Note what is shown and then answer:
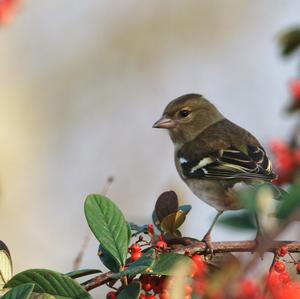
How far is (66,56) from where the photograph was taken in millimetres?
8734

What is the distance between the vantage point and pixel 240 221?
123cm

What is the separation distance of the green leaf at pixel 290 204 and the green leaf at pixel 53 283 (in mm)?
869

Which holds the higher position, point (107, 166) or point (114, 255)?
point (114, 255)

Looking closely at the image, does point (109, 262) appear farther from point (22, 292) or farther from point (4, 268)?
point (22, 292)

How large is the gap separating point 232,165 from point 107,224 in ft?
7.03

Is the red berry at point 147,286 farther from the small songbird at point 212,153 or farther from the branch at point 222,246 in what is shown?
the small songbird at point 212,153

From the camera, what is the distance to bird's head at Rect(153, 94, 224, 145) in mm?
5176

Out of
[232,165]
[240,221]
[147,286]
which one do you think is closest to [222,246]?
[147,286]

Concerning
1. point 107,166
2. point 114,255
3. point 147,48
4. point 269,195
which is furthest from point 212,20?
point 269,195

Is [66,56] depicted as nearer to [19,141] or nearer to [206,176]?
[19,141]

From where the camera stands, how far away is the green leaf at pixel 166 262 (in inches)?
76.7

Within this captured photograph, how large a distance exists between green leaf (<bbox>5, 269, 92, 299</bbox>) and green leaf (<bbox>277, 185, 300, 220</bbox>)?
2.85 feet

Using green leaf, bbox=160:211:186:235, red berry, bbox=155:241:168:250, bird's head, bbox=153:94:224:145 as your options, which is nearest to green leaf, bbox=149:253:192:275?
red berry, bbox=155:241:168:250

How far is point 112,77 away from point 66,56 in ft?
1.84
